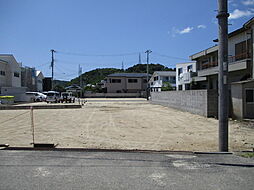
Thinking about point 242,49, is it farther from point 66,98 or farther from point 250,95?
point 66,98

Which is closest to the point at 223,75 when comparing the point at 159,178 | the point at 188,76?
the point at 159,178

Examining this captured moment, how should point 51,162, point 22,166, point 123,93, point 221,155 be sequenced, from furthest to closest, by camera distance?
point 123,93 < point 221,155 < point 51,162 < point 22,166

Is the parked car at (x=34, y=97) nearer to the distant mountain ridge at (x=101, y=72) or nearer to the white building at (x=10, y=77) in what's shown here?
the white building at (x=10, y=77)

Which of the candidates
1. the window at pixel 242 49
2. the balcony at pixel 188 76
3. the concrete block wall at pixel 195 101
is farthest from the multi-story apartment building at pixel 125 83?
the window at pixel 242 49

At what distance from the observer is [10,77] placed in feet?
125

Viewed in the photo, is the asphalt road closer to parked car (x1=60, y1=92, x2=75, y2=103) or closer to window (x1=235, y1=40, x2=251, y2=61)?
window (x1=235, y1=40, x2=251, y2=61)

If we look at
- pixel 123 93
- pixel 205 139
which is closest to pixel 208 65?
pixel 205 139

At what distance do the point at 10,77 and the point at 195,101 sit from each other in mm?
34622

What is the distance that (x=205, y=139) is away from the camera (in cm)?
804

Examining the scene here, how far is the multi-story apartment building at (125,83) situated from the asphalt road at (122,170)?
53.2 m

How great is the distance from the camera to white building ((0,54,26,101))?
3460cm

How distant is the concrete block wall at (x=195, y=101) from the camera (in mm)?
13828

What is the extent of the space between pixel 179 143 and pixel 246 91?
757 cm

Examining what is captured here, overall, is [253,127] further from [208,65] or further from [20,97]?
[20,97]
